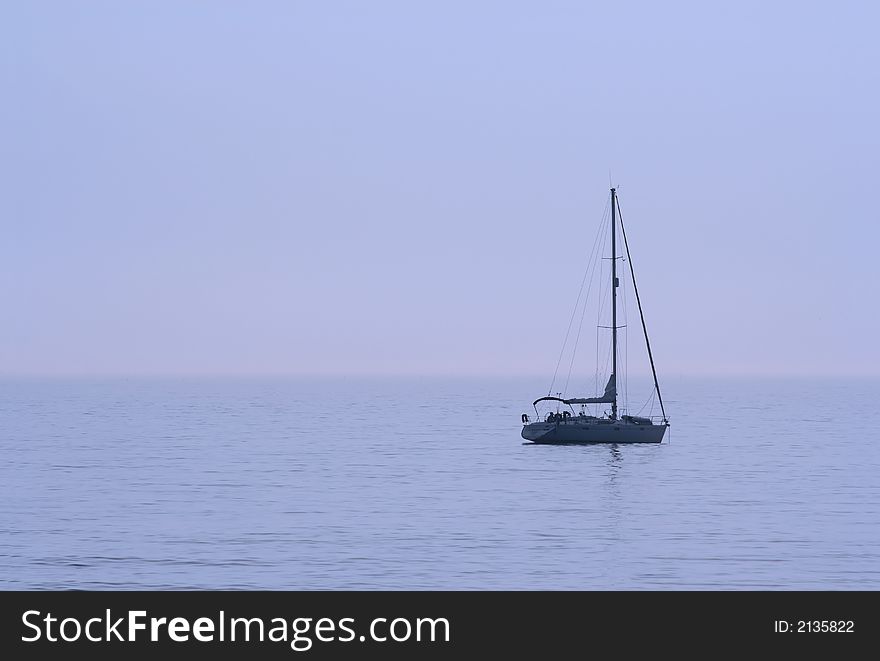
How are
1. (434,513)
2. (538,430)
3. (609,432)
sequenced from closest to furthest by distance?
1. (434,513)
2. (609,432)
3. (538,430)

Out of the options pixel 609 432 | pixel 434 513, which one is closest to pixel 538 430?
pixel 609 432

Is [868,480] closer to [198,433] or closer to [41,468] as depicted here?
[41,468]

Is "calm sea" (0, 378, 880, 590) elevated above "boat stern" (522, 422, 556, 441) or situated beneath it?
situated beneath

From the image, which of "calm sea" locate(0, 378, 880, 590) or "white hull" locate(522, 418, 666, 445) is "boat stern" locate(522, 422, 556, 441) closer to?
"white hull" locate(522, 418, 666, 445)

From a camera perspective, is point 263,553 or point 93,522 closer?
point 263,553

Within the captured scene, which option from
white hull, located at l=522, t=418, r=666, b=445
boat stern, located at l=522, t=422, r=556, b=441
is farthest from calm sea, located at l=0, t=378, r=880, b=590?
boat stern, located at l=522, t=422, r=556, b=441

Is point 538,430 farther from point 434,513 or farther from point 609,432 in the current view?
point 434,513

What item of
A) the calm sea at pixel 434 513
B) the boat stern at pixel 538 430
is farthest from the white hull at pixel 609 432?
the boat stern at pixel 538 430

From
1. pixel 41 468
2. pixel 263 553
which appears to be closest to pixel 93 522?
pixel 263 553

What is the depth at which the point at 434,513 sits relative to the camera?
53188 millimetres

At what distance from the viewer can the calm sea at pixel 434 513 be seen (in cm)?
3728

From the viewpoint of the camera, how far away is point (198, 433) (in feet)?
391

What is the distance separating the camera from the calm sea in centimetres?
3728

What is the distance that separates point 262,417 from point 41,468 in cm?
8168
